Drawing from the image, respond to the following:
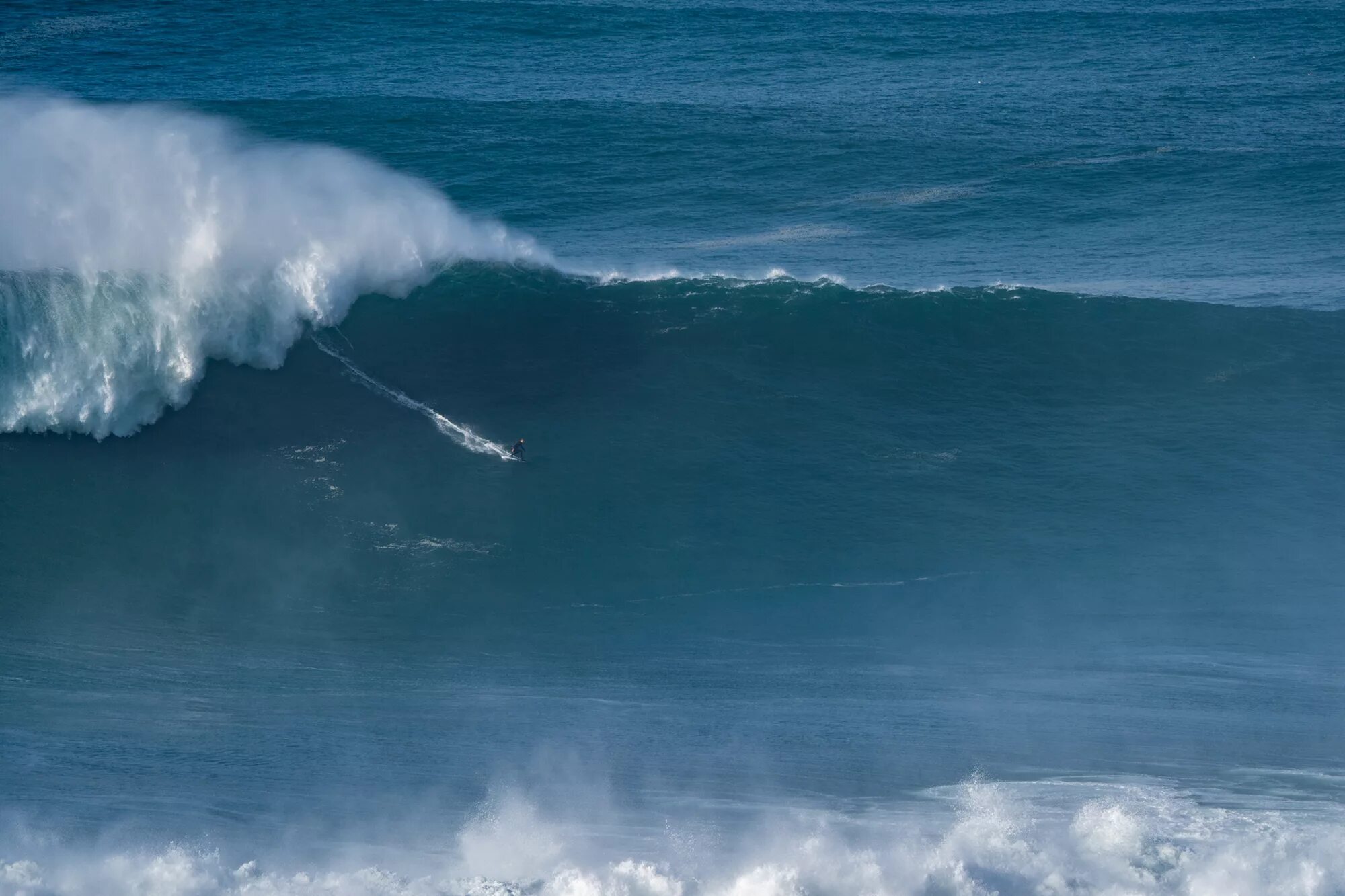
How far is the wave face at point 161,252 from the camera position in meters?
22.3

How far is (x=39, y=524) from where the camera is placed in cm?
2062

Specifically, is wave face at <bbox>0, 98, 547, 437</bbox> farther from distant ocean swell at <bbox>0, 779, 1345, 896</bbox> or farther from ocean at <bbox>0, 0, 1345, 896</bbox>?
distant ocean swell at <bbox>0, 779, 1345, 896</bbox>

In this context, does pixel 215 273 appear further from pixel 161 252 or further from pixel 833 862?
pixel 833 862

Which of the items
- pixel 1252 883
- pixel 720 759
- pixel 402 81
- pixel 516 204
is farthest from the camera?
pixel 402 81

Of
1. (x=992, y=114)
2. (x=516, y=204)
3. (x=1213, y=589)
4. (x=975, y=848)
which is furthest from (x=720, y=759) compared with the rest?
(x=992, y=114)

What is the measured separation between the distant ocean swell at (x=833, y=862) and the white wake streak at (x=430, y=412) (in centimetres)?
736

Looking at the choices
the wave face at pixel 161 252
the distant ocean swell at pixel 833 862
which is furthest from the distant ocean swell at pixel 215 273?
the distant ocean swell at pixel 833 862

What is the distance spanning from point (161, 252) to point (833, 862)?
49.8ft

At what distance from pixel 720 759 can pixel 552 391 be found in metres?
8.72

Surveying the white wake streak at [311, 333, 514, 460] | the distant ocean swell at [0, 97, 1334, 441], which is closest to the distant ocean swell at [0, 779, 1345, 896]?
the white wake streak at [311, 333, 514, 460]

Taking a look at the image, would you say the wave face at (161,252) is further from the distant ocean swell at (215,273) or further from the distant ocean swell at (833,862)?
the distant ocean swell at (833,862)

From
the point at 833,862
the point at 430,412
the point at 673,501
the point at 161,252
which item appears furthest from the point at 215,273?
the point at 833,862

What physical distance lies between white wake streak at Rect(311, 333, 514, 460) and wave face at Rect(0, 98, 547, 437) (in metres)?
0.85

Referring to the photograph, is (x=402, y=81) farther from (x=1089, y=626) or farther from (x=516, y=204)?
(x=1089, y=626)
